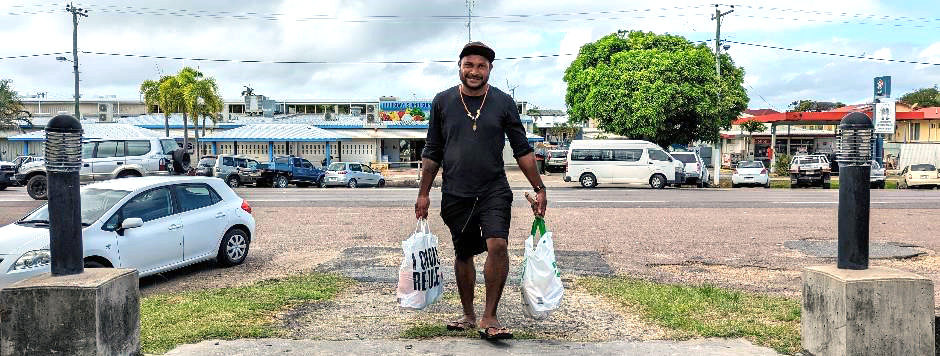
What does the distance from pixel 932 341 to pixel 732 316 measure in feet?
5.91

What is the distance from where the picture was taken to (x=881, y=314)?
13.1 feet

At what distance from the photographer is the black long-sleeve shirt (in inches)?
190

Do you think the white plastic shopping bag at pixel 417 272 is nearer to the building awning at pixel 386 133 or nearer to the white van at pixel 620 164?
the white van at pixel 620 164

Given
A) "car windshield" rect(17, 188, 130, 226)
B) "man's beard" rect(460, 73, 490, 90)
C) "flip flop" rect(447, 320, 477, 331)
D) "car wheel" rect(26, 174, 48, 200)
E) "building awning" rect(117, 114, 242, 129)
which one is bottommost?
"flip flop" rect(447, 320, 477, 331)

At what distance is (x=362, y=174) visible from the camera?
33.9 meters

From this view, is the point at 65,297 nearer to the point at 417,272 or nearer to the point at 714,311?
the point at 417,272

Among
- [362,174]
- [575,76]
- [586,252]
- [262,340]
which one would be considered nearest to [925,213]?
[586,252]

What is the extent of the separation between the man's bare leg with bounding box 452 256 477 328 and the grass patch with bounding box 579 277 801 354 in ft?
4.54

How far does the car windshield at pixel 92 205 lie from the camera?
7902mm

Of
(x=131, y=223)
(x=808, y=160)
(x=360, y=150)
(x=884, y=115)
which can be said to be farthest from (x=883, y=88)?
(x=131, y=223)

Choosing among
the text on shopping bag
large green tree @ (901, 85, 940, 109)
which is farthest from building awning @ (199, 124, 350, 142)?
large green tree @ (901, 85, 940, 109)

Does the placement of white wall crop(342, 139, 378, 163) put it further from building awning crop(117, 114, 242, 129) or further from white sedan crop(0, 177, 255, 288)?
white sedan crop(0, 177, 255, 288)

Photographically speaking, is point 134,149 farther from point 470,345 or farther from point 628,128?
point 628,128

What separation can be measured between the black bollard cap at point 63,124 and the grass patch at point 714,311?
151 inches
